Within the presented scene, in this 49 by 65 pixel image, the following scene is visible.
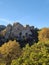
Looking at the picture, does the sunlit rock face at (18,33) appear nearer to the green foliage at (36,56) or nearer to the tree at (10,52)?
the tree at (10,52)

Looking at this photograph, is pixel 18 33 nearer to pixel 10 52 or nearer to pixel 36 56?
pixel 10 52

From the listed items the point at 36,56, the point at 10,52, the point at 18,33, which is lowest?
the point at 36,56

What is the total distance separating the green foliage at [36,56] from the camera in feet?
172

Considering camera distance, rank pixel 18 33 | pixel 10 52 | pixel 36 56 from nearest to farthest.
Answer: pixel 36 56
pixel 10 52
pixel 18 33

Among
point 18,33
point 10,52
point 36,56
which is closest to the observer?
point 36,56

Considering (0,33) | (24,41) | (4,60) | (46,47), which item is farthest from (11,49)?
(0,33)

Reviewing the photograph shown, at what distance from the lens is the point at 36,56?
54406mm

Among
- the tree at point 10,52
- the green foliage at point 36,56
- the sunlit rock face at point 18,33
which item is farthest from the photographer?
the sunlit rock face at point 18,33

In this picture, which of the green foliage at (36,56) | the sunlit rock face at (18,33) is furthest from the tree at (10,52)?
the sunlit rock face at (18,33)

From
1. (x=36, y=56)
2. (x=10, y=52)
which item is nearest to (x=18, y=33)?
(x=10, y=52)

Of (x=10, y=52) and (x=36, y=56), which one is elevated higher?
(x=10, y=52)

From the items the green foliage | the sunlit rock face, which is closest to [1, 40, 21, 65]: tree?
the green foliage

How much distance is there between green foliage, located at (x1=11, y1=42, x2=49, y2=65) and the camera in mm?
52406

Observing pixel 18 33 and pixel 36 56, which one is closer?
pixel 36 56
